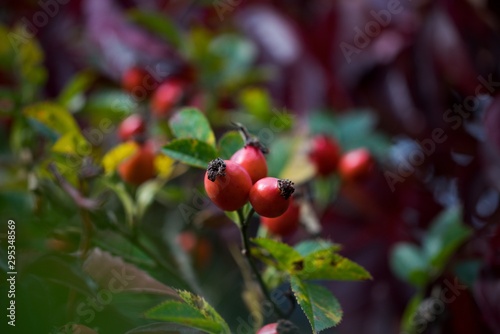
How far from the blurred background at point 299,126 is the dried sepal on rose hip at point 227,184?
142 millimetres

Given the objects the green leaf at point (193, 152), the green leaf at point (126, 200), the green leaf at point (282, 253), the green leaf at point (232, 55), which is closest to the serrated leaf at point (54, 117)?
the green leaf at point (126, 200)

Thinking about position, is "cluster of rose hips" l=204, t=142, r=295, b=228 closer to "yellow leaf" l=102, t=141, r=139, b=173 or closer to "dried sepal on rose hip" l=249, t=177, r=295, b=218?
"dried sepal on rose hip" l=249, t=177, r=295, b=218

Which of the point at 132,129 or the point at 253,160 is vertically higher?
the point at 253,160

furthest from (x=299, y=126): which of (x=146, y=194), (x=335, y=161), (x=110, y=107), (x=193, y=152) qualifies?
(x=193, y=152)

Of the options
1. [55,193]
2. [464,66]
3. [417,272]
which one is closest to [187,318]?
[55,193]

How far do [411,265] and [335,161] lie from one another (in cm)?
19

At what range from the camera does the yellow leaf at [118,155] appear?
2.24ft

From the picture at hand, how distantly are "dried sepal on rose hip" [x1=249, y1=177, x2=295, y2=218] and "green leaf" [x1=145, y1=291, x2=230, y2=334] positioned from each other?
0.09m

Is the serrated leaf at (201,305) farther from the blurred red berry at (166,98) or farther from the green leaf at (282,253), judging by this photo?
the blurred red berry at (166,98)

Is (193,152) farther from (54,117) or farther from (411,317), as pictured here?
(411,317)

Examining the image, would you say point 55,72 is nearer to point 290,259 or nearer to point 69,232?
point 69,232

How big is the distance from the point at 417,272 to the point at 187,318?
1.49 ft

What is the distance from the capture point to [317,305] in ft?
1.65

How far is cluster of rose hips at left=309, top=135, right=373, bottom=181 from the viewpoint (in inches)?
34.8
